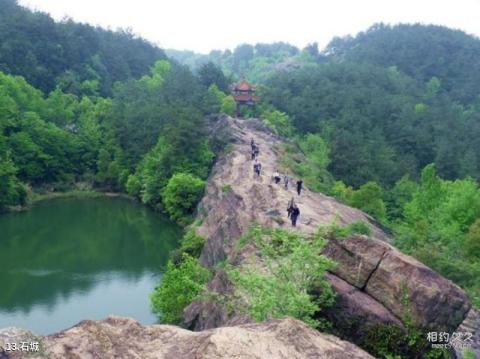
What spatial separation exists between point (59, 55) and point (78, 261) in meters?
48.0

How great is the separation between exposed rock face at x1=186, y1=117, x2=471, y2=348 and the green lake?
522 centimetres

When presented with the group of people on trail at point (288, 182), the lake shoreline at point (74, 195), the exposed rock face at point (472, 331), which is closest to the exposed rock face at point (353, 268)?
the group of people on trail at point (288, 182)

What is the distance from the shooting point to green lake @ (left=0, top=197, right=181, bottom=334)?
25469 mm

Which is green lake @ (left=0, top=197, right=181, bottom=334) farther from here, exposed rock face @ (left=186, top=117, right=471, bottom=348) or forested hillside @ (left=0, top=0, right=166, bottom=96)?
forested hillside @ (left=0, top=0, right=166, bottom=96)

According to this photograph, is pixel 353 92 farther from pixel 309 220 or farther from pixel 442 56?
pixel 309 220

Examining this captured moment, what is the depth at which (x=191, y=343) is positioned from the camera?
29.4ft

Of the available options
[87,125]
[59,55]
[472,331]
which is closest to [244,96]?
[87,125]

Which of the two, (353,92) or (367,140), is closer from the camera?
(367,140)

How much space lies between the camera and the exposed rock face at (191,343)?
8.48m

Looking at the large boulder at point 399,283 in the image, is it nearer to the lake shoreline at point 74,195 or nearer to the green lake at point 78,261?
the green lake at point 78,261

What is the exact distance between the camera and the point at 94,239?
39250mm

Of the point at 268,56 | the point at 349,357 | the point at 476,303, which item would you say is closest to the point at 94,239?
the point at 476,303

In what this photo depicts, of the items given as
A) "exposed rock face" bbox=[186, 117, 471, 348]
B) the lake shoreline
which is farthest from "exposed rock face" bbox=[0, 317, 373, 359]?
the lake shoreline

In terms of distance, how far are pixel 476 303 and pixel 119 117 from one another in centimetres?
4710
